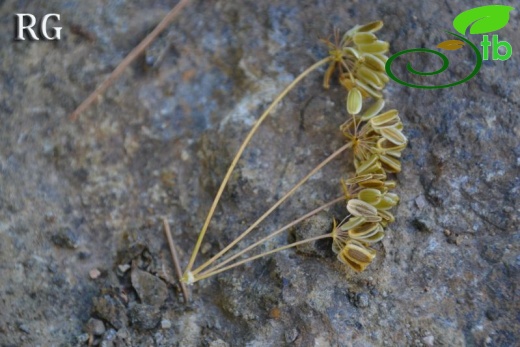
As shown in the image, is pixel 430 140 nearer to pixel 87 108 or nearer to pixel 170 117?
Result: pixel 170 117

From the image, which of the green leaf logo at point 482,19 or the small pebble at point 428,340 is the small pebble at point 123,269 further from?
the green leaf logo at point 482,19

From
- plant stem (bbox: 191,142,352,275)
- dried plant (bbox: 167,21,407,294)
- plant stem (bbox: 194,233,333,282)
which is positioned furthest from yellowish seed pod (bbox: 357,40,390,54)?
plant stem (bbox: 194,233,333,282)

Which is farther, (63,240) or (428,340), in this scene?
(63,240)

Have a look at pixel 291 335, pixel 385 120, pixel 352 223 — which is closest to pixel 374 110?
pixel 385 120

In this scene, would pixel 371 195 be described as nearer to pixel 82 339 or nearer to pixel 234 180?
pixel 234 180

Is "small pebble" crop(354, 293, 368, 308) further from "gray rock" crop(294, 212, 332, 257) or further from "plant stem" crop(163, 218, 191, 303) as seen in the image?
"plant stem" crop(163, 218, 191, 303)

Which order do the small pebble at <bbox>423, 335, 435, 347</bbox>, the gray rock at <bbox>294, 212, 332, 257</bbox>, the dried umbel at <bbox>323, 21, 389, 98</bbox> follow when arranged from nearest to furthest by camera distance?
the small pebble at <bbox>423, 335, 435, 347</bbox> → the gray rock at <bbox>294, 212, 332, 257</bbox> → the dried umbel at <bbox>323, 21, 389, 98</bbox>
